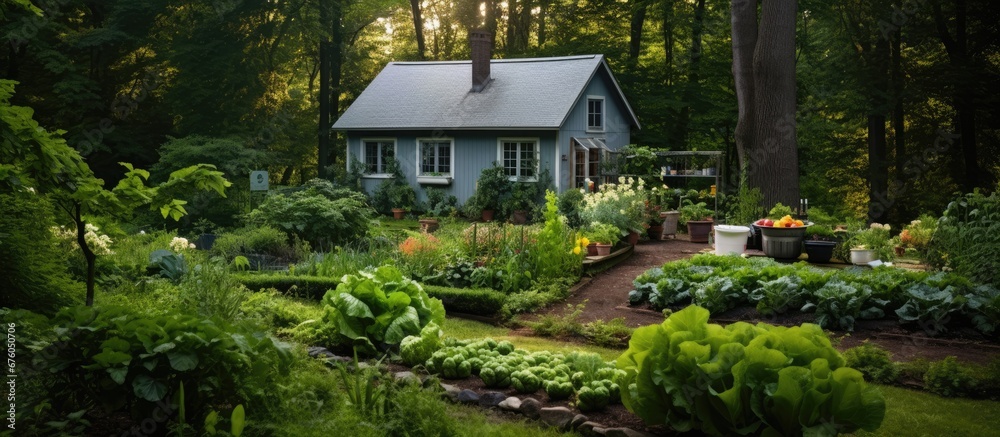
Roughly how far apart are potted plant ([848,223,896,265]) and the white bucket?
164cm

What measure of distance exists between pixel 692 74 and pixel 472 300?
20.9 meters

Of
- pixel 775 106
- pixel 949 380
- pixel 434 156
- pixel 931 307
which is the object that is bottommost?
pixel 949 380

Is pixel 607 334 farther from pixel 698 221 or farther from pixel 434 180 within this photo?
pixel 434 180

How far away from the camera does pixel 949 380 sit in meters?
6.75

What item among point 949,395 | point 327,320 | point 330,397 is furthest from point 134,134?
point 949,395

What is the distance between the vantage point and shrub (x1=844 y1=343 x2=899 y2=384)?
7.02m

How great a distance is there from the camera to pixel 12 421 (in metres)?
4.31

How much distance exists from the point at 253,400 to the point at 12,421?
1.26 m

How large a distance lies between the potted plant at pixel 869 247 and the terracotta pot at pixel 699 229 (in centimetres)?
403

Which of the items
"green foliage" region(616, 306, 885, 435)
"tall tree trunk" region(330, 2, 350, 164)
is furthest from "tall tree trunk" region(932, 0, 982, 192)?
"green foliage" region(616, 306, 885, 435)

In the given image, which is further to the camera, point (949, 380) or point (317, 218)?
point (317, 218)

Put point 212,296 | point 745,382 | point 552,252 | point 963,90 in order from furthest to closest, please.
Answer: point 963,90
point 552,252
point 212,296
point 745,382

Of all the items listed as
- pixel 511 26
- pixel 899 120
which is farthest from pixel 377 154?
pixel 899 120

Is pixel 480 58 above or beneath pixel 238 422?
above
